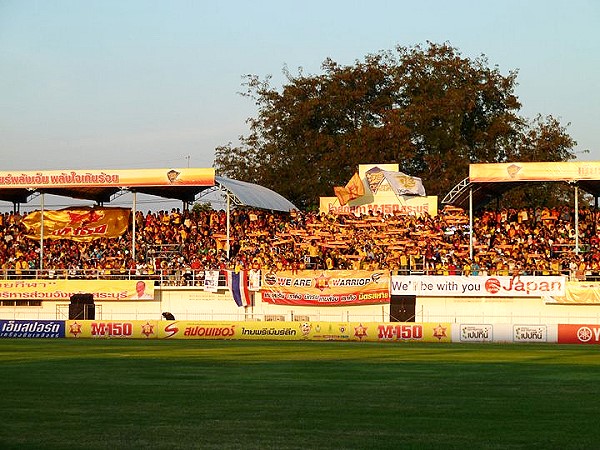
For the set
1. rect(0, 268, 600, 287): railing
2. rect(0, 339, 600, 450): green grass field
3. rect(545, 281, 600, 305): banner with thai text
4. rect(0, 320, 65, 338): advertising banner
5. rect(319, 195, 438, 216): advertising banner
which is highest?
rect(319, 195, 438, 216): advertising banner

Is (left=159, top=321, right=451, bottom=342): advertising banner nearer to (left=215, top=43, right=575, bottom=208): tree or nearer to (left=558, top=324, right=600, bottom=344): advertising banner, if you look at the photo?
(left=558, top=324, right=600, bottom=344): advertising banner

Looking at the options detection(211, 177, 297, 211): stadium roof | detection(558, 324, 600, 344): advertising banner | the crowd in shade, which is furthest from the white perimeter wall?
detection(211, 177, 297, 211): stadium roof

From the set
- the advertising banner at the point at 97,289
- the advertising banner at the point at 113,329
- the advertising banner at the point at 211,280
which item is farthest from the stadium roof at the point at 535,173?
the advertising banner at the point at 113,329

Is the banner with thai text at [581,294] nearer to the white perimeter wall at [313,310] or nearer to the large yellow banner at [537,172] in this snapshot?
the white perimeter wall at [313,310]

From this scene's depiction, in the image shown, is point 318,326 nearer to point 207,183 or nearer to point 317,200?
point 207,183

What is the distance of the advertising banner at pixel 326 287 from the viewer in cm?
5272

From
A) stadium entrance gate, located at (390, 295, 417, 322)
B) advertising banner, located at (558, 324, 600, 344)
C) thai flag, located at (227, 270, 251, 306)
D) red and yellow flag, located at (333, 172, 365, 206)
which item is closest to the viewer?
advertising banner, located at (558, 324, 600, 344)

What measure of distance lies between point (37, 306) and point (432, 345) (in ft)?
77.0

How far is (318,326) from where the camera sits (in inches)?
1854

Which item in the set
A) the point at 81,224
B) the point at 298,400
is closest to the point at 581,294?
the point at 81,224

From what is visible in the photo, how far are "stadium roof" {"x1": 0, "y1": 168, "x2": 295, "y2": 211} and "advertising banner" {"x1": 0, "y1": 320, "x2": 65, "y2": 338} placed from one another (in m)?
11.4

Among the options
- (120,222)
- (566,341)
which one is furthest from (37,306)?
(566,341)

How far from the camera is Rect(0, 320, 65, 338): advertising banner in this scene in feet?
161

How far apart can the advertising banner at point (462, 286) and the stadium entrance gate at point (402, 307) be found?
1.32 feet
